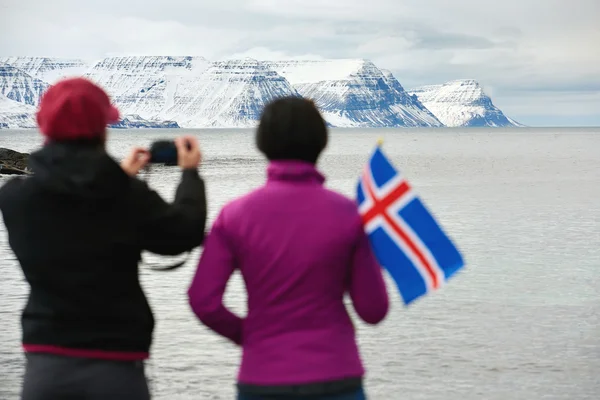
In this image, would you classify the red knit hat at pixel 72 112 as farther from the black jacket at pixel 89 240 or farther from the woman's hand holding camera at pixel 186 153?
the woman's hand holding camera at pixel 186 153

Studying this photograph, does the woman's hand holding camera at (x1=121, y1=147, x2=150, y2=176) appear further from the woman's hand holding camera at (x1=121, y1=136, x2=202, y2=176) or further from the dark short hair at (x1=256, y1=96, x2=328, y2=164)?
the dark short hair at (x1=256, y1=96, x2=328, y2=164)

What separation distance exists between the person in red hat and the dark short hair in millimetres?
345

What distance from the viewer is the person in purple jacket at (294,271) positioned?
3.96 m

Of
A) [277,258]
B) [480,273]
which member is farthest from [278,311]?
[480,273]

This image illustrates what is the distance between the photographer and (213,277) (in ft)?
13.3

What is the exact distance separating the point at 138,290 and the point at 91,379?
1.34 ft

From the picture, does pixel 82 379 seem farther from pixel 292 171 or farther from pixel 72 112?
pixel 292 171

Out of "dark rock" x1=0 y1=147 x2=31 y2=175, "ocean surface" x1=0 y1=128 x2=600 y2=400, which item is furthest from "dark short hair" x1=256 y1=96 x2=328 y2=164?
"dark rock" x1=0 y1=147 x2=31 y2=175

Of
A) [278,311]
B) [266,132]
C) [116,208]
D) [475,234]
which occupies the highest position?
[266,132]

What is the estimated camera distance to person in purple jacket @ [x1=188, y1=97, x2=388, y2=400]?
13.0ft

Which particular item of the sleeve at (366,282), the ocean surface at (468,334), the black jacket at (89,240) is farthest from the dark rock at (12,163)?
the sleeve at (366,282)

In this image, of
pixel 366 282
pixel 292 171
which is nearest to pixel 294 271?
pixel 366 282

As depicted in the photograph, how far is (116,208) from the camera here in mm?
3908

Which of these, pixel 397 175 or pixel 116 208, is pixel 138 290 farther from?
pixel 397 175
